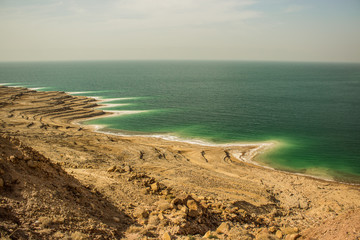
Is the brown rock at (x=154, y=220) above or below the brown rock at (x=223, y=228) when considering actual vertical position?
above

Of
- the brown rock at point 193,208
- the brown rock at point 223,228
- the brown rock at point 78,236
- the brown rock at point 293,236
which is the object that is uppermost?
the brown rock at point 78,236

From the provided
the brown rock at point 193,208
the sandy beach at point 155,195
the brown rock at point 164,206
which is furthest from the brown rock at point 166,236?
the brown rock at point 164,206

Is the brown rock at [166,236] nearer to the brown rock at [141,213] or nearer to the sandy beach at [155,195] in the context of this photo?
the sandy beach at [155,195]

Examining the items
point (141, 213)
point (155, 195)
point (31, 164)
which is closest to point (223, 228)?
point (141, 213)

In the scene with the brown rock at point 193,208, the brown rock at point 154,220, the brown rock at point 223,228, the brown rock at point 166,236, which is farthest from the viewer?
the brown rock at point 193,208

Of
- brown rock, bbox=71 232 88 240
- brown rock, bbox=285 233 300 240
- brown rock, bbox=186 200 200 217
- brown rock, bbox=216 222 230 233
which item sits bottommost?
brown rock, bbox=285 233 300 240

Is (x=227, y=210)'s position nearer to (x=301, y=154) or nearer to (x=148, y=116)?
(x=301, y=154)

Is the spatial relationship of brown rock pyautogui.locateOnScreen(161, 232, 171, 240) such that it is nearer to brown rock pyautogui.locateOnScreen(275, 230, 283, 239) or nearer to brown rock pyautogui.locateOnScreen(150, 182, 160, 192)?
brown rock pyautogui.locateOnScreen(150, 182, 160, 192)

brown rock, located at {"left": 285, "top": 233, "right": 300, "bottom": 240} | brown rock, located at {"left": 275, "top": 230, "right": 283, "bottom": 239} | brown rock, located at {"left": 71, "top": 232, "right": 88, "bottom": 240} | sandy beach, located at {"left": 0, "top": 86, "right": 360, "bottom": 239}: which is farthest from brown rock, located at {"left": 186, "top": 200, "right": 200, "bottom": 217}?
brown rock, located at {"left": 71, "top": 232, "right": 88, "bottom": 240}

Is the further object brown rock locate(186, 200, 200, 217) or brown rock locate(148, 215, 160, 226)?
brown rock locate(186, 200, 200, 217)
